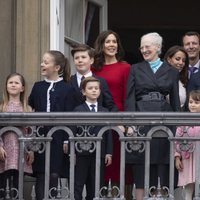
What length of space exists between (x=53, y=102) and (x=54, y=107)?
46 mm

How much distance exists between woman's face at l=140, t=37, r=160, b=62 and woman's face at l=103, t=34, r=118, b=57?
1.00 feet

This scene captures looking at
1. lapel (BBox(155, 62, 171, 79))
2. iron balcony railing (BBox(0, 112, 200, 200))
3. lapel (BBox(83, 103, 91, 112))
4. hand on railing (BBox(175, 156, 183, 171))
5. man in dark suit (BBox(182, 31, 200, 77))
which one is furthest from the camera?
man in dark suit (BBox(182, 31, 200, 77))

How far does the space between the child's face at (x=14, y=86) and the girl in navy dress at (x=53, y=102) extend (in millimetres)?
190

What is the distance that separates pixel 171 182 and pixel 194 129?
520mm

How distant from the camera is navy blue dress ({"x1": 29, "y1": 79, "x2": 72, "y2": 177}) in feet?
29.2

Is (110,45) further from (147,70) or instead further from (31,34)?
(31,34)

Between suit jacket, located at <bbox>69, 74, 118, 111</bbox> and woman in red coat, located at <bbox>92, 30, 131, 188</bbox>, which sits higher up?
woman in red coat, located at <bbox>92, 30, 131, 188</bbox>

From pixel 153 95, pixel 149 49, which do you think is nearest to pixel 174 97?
pixel 153 95

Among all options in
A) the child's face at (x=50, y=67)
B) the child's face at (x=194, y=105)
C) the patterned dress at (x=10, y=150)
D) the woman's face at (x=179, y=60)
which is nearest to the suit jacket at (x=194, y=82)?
the woman's face at (x=179, y=60)

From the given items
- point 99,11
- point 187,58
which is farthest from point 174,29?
point 187,58

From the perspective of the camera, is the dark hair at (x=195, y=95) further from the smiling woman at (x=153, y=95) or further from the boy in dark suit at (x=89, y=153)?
the boy in dark suit at (x=89, y=153)

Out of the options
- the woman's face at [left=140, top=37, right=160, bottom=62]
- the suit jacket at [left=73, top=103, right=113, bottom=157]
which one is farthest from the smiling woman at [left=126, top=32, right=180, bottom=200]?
the suit jacket at [left=73, top=103, right=113, bottom=157]

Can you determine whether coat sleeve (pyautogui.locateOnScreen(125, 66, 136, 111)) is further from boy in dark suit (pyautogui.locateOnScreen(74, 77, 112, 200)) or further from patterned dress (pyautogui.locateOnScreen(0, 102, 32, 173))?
patterned dress (pyautogui.locateOnScreen(0, 102, 32, 173))

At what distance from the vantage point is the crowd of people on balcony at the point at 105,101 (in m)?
8.88
